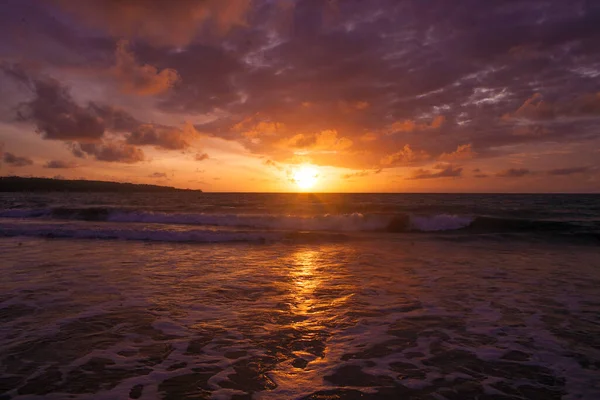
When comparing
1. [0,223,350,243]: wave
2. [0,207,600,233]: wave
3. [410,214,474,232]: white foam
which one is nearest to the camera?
[0,223,350,243]: wave

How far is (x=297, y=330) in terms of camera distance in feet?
19.2

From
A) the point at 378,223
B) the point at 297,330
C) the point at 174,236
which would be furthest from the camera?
the point at 378,223

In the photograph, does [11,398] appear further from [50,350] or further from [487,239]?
[487,239]

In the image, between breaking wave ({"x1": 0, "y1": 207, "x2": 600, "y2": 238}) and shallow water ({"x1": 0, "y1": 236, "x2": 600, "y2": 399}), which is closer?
shallow water ({"x1": 0, "y1": 236, "x2": 600, "y2": 399})

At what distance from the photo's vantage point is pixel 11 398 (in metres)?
3.76

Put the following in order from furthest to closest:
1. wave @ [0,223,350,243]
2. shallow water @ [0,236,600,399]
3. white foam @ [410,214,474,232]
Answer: white foam @ [410,214,474,232], wave @ [0,223,350,243], shallow water @ [0,236,600,399]

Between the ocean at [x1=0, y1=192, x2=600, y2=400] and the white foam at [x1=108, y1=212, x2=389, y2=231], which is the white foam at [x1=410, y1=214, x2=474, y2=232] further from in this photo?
the ocean at [x1=0, y1=192, x2=600, y2=400]

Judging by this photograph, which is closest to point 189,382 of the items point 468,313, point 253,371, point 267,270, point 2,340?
point 253,371

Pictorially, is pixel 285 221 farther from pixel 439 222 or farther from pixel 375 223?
pixel 439 222

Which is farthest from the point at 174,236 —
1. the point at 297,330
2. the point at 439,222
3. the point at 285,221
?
the point at 439,222

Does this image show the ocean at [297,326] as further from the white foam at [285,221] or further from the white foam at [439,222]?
the white foam at [285,221]

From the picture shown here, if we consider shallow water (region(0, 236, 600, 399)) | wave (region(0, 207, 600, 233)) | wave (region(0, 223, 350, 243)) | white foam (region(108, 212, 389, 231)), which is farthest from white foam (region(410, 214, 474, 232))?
shallow water (region(0, 236, 600, 399))

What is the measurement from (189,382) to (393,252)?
11.3 meters

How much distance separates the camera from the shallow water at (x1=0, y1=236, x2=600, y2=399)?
4.18m
